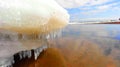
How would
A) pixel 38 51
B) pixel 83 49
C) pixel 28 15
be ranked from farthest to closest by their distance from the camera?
pixel 83 49, pixel 38 51, pixel 28 15

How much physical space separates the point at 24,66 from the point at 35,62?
0.04 metres

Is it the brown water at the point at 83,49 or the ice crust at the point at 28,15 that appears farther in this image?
the brown water at the point at 83,49

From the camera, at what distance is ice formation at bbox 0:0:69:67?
439mm

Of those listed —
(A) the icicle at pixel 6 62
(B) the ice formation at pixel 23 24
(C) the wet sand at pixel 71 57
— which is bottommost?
(C) the wet sand at pixel 71 57

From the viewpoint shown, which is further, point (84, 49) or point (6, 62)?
point (84, 49)

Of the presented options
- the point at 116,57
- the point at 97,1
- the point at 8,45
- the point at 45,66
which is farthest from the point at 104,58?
the point at 97,1

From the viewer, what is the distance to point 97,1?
1149mm

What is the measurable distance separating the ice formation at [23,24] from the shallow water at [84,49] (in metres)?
0.05

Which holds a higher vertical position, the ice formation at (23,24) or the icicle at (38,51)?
the ice formation at (23,24)

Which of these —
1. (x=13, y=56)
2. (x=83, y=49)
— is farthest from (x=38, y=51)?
(x=83, y=49)

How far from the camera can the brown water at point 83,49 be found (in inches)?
23.0

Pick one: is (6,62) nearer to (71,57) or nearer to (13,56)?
(13,56)

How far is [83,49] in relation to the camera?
0.73 metres

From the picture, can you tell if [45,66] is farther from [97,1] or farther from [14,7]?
[97,1]
